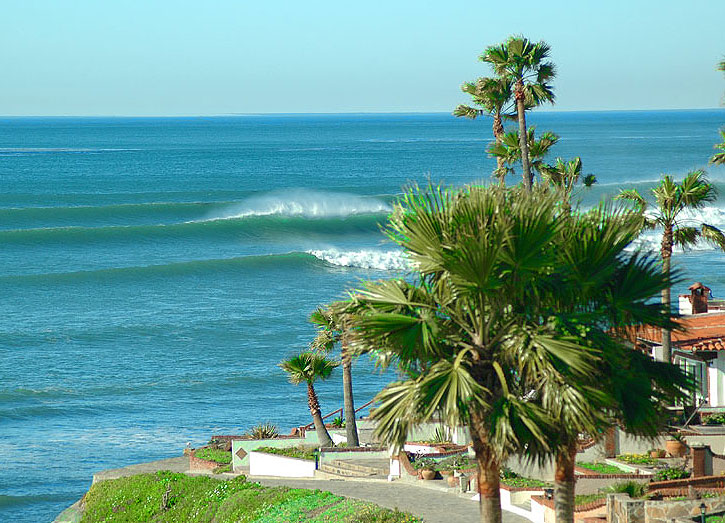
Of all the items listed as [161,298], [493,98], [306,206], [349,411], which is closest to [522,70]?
[493,98]

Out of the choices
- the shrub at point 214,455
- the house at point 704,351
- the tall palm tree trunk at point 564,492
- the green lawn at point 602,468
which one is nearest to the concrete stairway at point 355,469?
the shrub at point 214,455

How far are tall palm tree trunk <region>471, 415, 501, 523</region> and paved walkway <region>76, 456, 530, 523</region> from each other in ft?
22.2

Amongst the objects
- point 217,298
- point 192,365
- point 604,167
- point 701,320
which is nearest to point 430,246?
point 701,320

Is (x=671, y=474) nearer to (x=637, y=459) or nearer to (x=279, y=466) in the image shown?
(x=637, y=459)

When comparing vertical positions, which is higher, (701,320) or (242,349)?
(701,320)

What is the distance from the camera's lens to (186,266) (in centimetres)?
6469

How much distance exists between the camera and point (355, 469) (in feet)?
76.1

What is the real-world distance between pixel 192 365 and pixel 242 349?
119 inches

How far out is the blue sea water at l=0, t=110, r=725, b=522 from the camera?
1280 inches

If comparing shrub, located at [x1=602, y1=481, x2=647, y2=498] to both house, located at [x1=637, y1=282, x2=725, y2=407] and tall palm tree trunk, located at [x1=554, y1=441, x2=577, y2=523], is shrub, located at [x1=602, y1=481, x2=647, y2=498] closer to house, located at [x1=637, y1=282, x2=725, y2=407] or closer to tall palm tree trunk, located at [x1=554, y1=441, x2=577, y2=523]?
tall palm tree trunk, located at [x1=554, y1=441, x2=577, y2=523]

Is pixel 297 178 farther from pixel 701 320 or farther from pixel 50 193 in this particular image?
pixel 701 320

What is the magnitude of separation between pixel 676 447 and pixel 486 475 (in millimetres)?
10034

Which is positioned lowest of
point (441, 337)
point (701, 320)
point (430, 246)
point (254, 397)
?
point (254, 397)

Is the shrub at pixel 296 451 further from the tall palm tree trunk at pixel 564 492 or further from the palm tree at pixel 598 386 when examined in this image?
the palm tree at pixel 598 386
